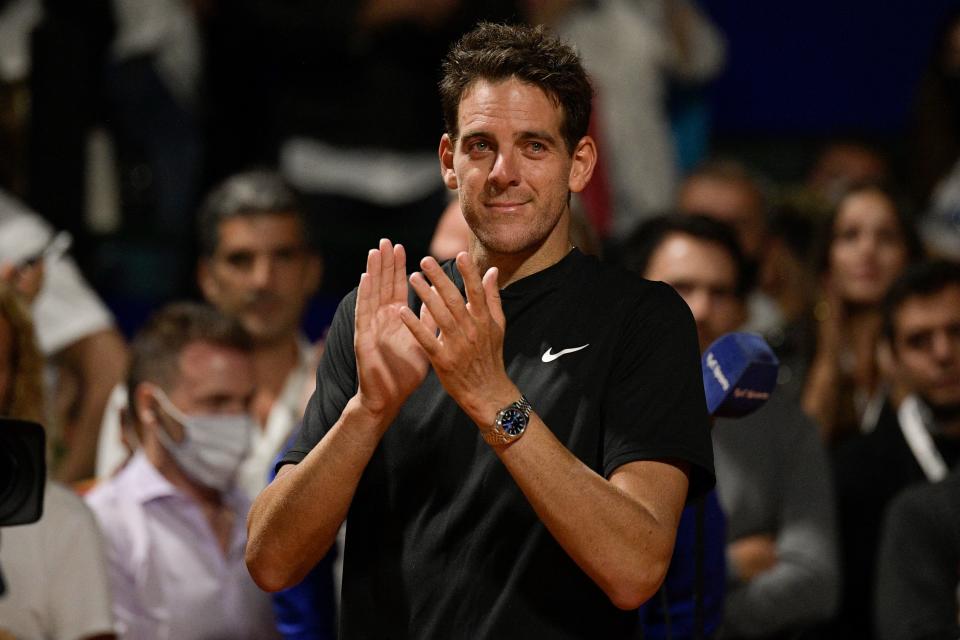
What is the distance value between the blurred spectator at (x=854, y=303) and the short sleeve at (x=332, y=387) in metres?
2.71

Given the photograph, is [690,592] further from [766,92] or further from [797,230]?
[766,92]

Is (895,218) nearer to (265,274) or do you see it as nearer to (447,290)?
(265,274)

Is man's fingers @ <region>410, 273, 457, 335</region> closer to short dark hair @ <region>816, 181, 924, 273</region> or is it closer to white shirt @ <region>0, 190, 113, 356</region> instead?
white shirt @ <region>0, 190, 113, 356</region>

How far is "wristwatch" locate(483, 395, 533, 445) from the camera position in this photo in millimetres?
2139

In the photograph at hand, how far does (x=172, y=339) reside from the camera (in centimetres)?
396

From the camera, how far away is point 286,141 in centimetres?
607

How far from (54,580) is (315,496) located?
1.25 metres

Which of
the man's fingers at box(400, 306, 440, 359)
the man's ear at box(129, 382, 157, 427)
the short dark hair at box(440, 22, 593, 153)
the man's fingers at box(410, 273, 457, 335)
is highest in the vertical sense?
the short dark hair at box(440, 22, 593, 153)

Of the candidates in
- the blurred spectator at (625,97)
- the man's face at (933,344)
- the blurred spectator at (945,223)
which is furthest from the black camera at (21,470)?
the blurred spectator at (945,223)

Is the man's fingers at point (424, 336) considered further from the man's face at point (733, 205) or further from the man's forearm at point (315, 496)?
the man's face at point (733, 205)

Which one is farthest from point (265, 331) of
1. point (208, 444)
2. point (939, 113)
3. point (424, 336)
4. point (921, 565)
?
point (939, 113)

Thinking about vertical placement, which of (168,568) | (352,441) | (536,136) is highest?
(536,136)

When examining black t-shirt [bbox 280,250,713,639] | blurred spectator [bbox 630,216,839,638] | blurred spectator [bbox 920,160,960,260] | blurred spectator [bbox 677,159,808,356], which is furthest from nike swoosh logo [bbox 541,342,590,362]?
blurred spectator [bbox 920,160,960,260]

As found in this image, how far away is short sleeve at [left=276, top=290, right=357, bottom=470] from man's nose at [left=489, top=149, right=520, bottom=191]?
297 millimetres
